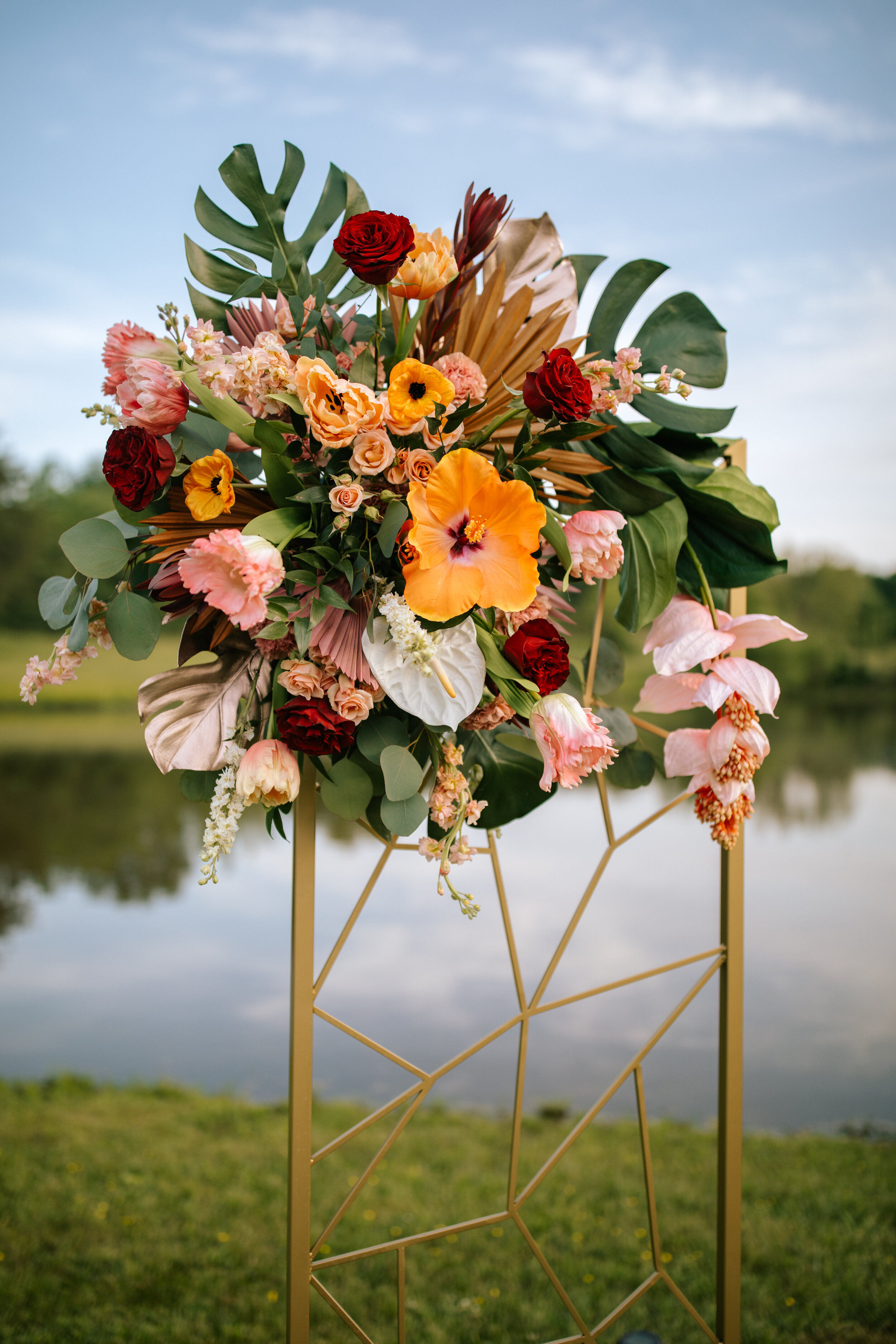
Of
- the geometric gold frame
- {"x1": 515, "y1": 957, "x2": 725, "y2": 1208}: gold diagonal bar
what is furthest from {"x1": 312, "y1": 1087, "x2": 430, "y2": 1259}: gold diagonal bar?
{"x1": 515, "y1": 957, "x2": 725, "y2": 1208}: gold diagonal bar

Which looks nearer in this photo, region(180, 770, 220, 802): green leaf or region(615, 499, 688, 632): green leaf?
region(180, 770, 220, 802): green leaf

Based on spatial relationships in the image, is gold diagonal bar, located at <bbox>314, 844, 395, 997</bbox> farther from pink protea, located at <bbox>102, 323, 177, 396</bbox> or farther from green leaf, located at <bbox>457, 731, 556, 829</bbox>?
pink protea, located at <bbox>102, 323, 177, 396</bbox>

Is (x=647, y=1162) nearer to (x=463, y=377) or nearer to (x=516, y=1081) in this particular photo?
(x=516, y=1081)

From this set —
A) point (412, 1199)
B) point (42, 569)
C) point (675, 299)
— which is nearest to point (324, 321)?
point (675, 299)

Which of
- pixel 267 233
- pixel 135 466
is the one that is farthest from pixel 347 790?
pixel 267 233

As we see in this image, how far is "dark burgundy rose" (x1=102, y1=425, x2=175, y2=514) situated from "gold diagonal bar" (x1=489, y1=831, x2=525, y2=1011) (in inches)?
23.6

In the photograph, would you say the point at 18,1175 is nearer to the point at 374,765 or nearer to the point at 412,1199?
the point at 412,1199

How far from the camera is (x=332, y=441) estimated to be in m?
0.81

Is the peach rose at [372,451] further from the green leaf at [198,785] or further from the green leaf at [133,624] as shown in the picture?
the green leaf at [198,785]

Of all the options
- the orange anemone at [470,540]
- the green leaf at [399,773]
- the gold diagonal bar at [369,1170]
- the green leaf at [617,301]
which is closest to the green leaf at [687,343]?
the green leaf at [617,301]

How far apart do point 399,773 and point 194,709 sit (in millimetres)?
230

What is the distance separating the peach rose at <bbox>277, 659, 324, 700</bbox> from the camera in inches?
33.5

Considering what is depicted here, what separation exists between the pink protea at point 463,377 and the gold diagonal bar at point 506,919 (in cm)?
55

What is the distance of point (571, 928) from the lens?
1251mm
